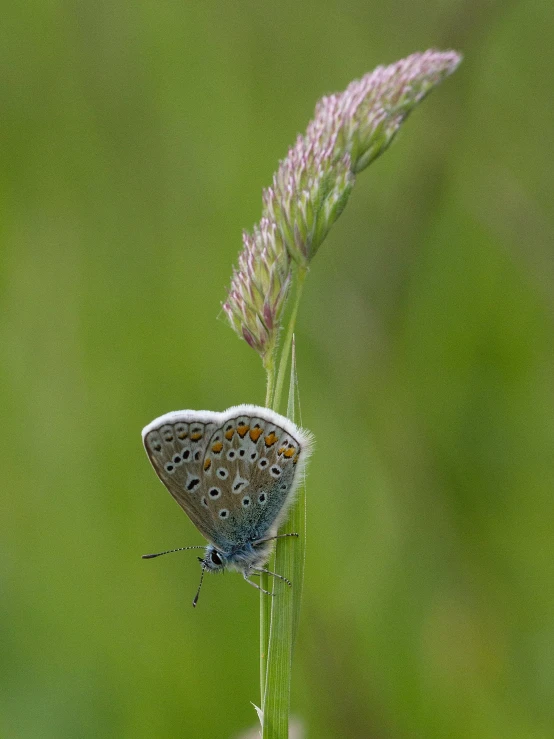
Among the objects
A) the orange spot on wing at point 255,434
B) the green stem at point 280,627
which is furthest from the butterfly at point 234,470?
the green stem at point 280,627

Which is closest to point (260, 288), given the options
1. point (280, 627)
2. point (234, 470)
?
point (234, 470)

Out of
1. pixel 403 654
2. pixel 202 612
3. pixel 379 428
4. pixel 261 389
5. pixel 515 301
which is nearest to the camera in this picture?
pixel 403 654

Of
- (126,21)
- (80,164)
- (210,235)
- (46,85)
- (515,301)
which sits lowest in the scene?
(515,301)

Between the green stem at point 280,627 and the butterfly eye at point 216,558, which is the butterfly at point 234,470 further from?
the green stem at point 280,627

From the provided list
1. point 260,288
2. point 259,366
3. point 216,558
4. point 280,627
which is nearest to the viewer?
point 280,627

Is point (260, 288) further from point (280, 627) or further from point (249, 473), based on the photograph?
point (280, 627)

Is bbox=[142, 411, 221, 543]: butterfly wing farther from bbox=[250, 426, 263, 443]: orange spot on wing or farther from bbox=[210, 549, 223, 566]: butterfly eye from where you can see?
bbox=[210, 549, 223, 566]: butterfly eye

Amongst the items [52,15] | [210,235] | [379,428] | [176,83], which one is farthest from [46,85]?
[379,428]

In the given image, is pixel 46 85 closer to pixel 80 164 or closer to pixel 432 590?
pixel 80 164
